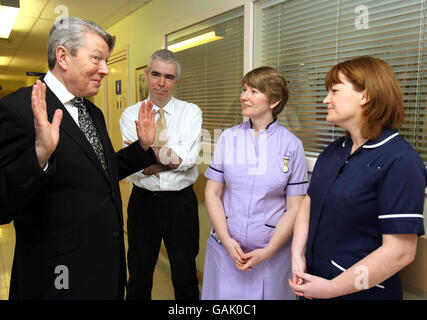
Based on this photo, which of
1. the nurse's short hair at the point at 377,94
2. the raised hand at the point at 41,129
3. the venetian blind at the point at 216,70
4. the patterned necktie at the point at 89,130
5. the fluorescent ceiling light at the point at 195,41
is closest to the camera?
the raised hand at the point at 41,129

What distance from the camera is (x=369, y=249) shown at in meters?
1.25

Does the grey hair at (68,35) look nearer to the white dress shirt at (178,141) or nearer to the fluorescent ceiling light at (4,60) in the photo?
the white dress shirt at (178,141)

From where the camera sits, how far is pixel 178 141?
2367 mm

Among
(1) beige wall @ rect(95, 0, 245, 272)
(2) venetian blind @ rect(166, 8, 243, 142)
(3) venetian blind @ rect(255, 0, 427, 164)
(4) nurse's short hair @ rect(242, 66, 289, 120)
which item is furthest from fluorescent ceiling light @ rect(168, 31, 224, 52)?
(4) nurse's short hair @ rect(242, 66, 289, 120)

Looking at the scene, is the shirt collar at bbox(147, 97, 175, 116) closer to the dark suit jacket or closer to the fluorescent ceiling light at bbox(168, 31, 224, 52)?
the fluorescent ceiling light at bbox(168, 31, 224, 52)

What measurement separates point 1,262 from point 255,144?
354cm

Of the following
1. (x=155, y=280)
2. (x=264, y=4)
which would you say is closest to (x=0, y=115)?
(x=264, y=4)

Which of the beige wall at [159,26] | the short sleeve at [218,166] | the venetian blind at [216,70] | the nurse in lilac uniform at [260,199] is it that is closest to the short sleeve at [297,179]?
the nurse in lilac uniform at [260,199]

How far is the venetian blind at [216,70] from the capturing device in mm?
2715

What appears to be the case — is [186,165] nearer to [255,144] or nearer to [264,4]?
[255,144]

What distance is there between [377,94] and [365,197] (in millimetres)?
374

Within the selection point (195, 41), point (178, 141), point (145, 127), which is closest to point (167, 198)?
point (178, 141)

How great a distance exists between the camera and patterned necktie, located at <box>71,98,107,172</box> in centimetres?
150

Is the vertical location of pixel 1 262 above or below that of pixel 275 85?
below
